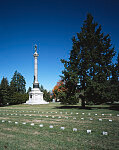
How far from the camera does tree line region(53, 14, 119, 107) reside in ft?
69.7

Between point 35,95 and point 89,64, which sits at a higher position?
point 89,64

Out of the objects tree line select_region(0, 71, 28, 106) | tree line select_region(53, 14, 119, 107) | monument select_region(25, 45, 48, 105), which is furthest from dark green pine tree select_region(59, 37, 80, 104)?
monument select_region(25, 45, 48, 105)

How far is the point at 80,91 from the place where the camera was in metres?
23.2

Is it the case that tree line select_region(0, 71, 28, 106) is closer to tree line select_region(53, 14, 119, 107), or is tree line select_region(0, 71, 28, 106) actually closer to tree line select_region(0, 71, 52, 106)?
tree line select_region(0, 71, 52, 106)

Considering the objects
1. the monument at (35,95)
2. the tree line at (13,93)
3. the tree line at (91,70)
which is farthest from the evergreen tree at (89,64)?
the monument at (35,95)

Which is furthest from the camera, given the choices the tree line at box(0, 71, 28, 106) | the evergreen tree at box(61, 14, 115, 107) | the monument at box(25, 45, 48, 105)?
the monument at box(25, 45, 48, 105)

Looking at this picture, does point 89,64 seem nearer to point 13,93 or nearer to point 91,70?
point 91,70

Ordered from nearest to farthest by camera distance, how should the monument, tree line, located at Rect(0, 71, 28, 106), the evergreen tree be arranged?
the evergreen tree < tree line, located at Rect(0, 71, 28, 106) < the monument

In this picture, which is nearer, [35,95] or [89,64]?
[89,64]

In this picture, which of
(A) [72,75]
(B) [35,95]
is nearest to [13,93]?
(B) [35,95]

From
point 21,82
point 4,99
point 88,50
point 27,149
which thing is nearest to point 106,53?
point 88,50

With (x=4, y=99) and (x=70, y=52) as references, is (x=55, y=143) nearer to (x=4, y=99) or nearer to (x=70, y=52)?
(x=70, y=52)

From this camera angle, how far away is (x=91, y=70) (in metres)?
22.7

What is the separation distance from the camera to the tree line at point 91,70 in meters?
21.2
